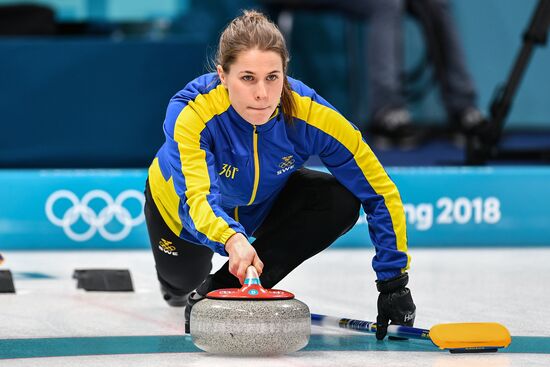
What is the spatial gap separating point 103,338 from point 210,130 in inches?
21.6

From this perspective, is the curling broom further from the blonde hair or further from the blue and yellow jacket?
the blonde hair

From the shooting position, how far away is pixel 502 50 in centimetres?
671

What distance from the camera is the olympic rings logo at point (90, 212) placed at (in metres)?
4.36

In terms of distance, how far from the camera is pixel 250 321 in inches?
89.9

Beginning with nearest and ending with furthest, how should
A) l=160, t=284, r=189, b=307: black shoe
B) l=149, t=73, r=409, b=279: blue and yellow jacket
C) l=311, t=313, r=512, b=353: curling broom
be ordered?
1. l=311, t=313, r=512, b=353: curling broom
2. l=149, t=73, r=409, b=279: blue and yellow jacket
3. l=160, t=284, r=189, b=307: black shoe

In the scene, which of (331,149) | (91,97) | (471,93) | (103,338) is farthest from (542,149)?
(103,338)

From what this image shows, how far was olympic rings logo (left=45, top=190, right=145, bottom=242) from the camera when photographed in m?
4.36

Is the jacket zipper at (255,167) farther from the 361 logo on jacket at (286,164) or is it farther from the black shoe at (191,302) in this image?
Result: the black shoe at (191,302)

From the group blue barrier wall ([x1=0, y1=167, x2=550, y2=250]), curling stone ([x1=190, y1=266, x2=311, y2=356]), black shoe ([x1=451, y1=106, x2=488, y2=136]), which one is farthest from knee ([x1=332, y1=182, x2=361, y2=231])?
black shoe ([x1=451, y1=106, x2=488, y2=136])

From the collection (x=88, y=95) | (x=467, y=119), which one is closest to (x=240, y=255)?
(x=88, y=95)

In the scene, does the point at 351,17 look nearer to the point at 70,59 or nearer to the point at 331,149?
the point at 70,59

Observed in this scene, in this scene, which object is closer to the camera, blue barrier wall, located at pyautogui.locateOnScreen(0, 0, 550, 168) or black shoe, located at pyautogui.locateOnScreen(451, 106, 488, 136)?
blue barrier wall, located at pyautogui.locateOnScreen(0, 0, 550, 168)

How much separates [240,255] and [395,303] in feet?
1.66

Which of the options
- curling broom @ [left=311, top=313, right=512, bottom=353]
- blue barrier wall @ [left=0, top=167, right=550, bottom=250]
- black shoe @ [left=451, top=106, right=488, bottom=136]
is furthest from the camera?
black shoe @ [left=451, top=106, right=488, bottom=136]
